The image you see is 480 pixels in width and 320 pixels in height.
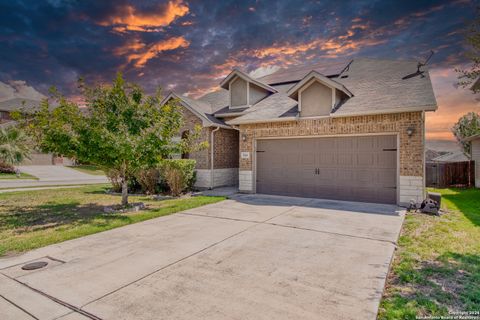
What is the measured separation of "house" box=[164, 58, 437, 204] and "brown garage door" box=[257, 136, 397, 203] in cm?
3

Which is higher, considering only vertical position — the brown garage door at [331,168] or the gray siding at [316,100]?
the gray siding at [316,100]

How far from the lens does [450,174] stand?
15.9m

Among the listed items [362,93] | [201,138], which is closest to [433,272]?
[362,93]

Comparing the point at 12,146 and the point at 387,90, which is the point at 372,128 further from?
the point at 12,146

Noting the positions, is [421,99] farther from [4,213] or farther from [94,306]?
[4,213]

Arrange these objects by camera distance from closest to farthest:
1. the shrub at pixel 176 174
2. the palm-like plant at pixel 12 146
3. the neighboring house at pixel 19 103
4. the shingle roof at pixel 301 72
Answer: the shrub at pixel 176 174 < the shingle roof at pixel 301 72 < the palm-like plant at pixel 12 146 < the neighboring house at pixel 19 103

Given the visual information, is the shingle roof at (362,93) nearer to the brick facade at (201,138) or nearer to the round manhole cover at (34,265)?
the brick facade at (201,138)

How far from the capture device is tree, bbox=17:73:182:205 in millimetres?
7734

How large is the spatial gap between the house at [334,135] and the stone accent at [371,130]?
1.1 inches

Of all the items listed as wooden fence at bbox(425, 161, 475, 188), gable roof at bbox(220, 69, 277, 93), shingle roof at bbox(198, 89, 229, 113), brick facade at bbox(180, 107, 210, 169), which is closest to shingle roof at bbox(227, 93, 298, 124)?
gable roof at bbox(220, 69, 277, 93)

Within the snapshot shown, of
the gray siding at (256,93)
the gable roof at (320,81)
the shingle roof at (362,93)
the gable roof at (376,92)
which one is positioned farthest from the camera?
the gray siding at (256,93)

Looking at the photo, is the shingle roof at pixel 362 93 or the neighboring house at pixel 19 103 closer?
the shingle roof at pixel 362 93

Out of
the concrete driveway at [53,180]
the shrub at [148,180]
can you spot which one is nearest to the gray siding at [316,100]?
the shrub at [148,180]

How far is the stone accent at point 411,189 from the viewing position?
8.51 metres
